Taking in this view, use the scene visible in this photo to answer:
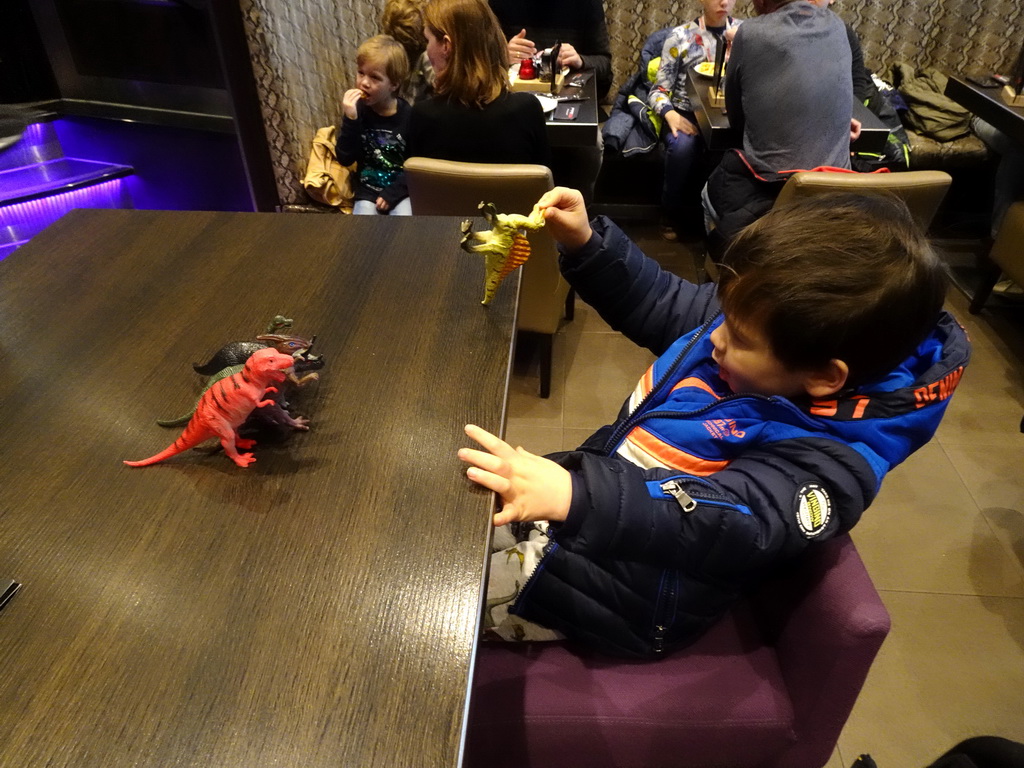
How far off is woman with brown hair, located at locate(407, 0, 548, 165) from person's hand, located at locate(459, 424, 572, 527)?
155 cm

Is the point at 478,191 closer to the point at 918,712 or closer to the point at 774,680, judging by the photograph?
the point at 774,680

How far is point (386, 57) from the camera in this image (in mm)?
2443

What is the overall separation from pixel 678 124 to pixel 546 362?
155 cm

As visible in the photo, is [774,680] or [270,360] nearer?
[270,360]

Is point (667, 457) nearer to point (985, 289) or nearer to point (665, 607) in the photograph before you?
point (665, 607)

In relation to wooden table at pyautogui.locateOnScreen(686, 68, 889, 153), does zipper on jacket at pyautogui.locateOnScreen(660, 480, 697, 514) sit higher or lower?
higher

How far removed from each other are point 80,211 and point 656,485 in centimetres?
133

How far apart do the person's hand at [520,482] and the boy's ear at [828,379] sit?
35 centimetres

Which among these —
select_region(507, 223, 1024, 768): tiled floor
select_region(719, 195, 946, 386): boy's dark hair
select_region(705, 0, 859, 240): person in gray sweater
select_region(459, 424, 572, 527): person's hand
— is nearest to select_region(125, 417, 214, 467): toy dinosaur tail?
select_region(459, 424, 572, 527): person's hand

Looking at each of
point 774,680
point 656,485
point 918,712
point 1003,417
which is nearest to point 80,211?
point 656,485

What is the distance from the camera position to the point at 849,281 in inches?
30.8

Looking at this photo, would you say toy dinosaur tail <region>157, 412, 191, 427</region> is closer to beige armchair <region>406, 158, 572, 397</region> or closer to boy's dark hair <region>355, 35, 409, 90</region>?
beige armchair <region>406, 158, 572, 397</region>

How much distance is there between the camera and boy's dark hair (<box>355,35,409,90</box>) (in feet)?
7.97

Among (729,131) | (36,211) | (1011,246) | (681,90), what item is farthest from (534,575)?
(681,90)
